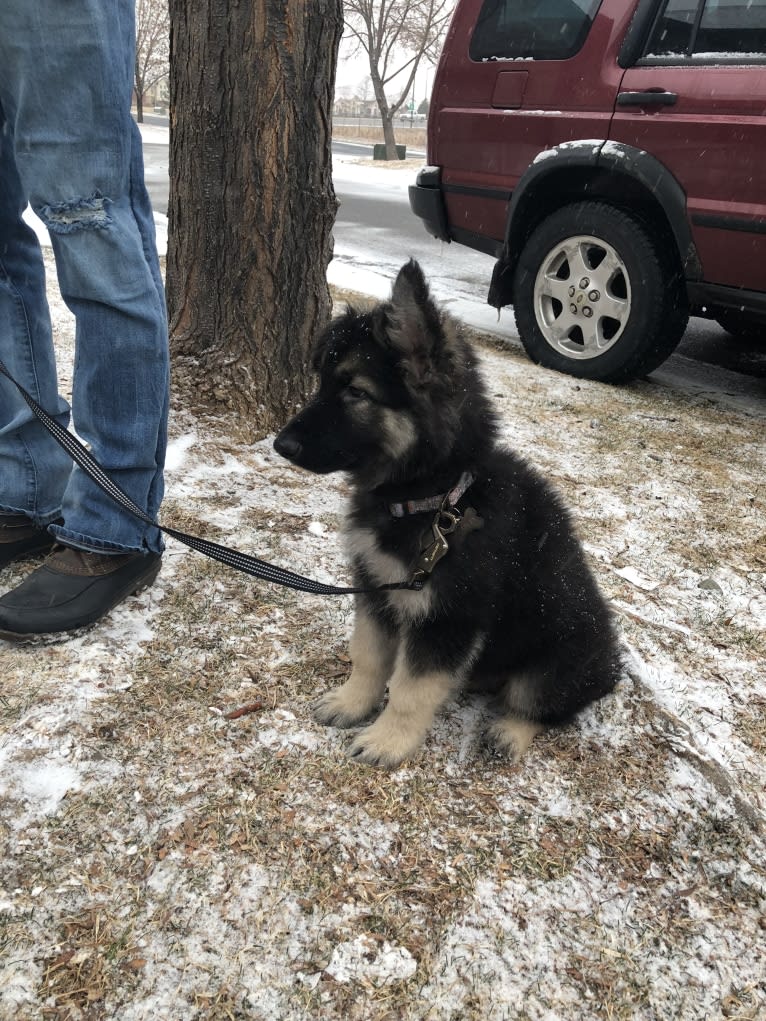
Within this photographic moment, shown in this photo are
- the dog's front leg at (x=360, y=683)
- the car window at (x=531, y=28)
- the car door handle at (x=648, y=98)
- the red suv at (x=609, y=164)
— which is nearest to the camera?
the dog's front leg at (x=360, y=683)

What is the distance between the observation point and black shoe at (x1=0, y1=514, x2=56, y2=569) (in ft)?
9.06

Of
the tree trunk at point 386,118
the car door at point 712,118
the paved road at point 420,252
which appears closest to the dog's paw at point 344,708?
the car door at point 712,118

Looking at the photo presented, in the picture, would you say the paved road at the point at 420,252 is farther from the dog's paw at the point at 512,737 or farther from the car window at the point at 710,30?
the dog's paw at the point at 512,737

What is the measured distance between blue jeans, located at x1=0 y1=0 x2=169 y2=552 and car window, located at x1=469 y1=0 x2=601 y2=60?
13.5 feet

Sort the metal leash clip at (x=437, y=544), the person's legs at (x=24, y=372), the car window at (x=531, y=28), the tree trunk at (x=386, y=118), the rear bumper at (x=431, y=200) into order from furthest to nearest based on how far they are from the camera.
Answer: the tree trunk at (x=386, y=118) → the rear bumper at (x=431, y=200) → the car window at (x=531, y=28) → the person's legs at (x=24, y=372) → the metal leash clip at (x=437, y=544)

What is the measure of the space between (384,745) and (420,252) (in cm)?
945

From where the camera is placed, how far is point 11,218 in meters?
2.54

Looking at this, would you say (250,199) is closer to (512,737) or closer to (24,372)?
(24,372)

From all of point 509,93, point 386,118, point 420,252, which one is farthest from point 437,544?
point 386,118

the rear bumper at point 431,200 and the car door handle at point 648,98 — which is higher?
the car door handle at point 648,98

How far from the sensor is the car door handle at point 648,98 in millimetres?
4758

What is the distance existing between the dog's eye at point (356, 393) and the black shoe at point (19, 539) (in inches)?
55.8

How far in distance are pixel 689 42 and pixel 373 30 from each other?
1452 inches

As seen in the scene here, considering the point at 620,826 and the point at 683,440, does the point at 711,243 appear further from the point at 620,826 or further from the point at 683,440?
the point at 620,826
